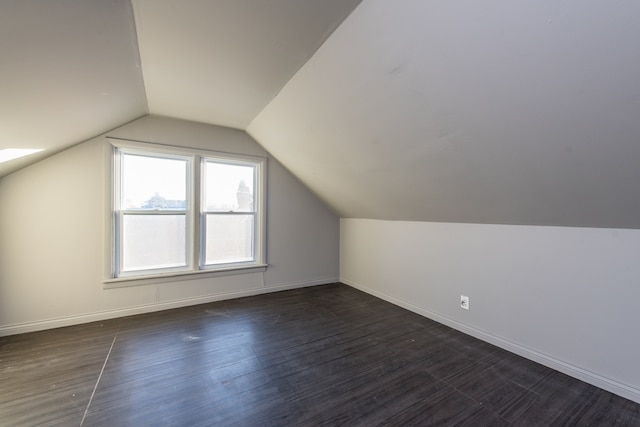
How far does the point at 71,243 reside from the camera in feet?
9.48

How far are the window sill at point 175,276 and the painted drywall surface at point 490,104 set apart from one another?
2.20 meters

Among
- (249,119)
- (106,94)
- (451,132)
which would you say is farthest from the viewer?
(249,119)

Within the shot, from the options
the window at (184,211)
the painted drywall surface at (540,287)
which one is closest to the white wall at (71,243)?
the window at (184,211)

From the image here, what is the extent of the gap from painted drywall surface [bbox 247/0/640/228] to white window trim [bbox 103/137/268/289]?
139 centimetres

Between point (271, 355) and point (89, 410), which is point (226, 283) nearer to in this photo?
point (271, 355)

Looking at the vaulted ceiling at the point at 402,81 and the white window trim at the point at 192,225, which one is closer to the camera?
the vaulted ceiling at the point at 402,81

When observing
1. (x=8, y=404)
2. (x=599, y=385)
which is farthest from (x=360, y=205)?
(x=8, y=404)

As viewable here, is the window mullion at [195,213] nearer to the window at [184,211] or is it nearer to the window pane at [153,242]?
the window at [184,211]

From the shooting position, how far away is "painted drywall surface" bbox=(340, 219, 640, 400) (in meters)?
1.90

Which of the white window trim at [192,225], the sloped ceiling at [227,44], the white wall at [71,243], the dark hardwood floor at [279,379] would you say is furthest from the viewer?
the white window trim at [192,225]

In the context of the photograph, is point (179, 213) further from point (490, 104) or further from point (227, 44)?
point (490, 104)

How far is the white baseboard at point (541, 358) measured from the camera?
1869 millimetres

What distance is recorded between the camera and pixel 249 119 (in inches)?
132

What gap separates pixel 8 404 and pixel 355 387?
2.28 m
